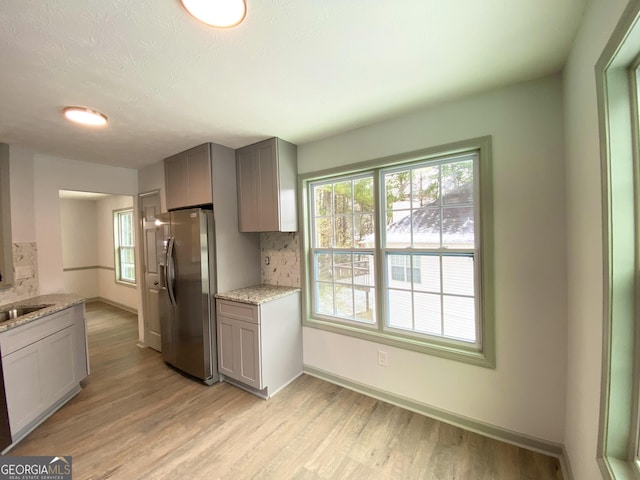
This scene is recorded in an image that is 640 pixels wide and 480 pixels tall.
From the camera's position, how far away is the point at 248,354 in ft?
→ 7.68

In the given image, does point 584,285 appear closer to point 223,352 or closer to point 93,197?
point 223,352

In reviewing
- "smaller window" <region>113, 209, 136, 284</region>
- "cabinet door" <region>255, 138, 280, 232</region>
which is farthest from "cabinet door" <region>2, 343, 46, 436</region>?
"smaller window" <region>113, 209, 136, 284</region>

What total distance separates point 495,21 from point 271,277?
2673 millimetres

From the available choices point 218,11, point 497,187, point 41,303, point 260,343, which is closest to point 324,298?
point 260,343

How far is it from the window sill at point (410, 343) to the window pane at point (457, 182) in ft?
3.61

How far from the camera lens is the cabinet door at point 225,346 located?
8.16 ft

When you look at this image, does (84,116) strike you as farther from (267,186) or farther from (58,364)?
(58,364)

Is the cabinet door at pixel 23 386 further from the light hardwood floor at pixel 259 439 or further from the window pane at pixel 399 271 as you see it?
the window pane at pixel 399 271

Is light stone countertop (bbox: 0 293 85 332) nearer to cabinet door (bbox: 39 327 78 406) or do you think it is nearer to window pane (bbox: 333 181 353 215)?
cabinet door (bbox: 39 327 78 406)

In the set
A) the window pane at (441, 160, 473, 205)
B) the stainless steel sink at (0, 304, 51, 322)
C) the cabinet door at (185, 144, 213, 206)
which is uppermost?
the cabinet door at (185, 144, 213, 206)

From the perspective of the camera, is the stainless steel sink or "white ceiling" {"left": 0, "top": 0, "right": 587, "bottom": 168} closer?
"white ceiling" {"left": 0, "top": 0, "right": 587, "bottom": 168}

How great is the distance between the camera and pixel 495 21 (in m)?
1.15

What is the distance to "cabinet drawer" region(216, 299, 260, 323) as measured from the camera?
7.50ft

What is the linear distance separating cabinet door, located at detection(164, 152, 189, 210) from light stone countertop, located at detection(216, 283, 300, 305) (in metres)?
1.14
